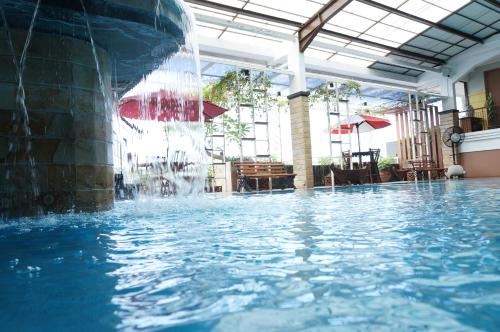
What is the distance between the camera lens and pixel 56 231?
9.50 feet

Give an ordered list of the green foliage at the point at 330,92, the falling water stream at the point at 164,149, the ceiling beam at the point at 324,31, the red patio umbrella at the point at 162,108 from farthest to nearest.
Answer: the green foliage at the point at 330,92
the ceiling beam at the point at 324,31
the falling water stream at the point at 164,149
the red patio umbrella at the point at 162,108

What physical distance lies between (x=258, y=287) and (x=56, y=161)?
134 inches

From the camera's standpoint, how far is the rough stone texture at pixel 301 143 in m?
12.6

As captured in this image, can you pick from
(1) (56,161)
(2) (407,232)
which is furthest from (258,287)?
(1) (56,161)

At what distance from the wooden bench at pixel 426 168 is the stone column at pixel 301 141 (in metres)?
4.26

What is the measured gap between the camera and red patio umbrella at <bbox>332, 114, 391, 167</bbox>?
12.6m

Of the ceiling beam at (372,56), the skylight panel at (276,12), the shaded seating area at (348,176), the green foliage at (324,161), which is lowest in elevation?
the shaded seating area at (348,176)

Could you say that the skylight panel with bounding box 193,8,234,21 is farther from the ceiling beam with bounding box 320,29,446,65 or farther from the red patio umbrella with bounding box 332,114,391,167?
the red patio umbrella with bounding box 332,114,391,167

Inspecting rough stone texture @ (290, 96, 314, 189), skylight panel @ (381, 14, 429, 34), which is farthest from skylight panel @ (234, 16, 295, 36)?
skylight panel @ (381, 14, 429, 34)

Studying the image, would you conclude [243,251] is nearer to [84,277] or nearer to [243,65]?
[84,277]

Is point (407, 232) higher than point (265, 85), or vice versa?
point (265, 85)

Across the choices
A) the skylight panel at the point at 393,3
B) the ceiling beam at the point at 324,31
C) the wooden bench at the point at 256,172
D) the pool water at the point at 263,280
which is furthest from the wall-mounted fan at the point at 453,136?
Result: the pool water at the point at 263,280

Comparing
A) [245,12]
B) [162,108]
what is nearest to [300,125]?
[245,12]

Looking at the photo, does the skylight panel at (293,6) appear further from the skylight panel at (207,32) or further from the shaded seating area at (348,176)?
the shaded seating area at (348,176)
